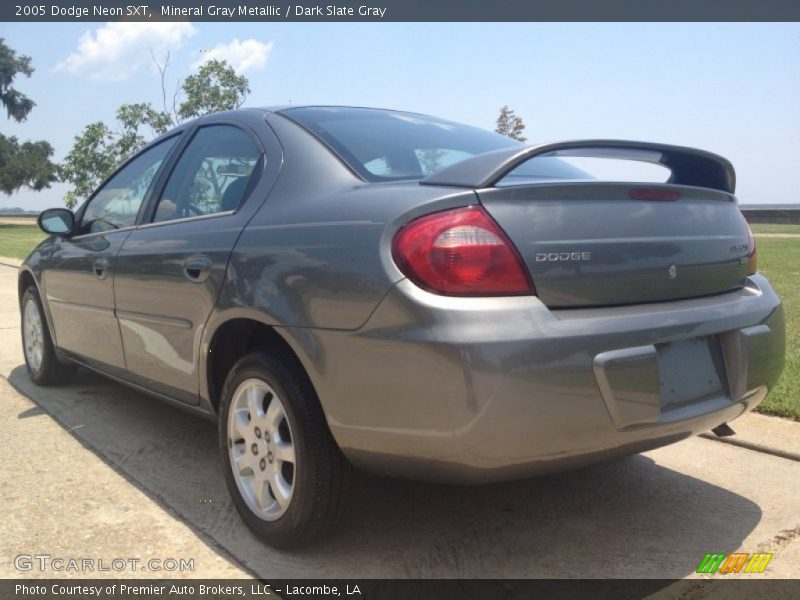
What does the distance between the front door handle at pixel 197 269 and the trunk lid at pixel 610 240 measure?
122 centimetres

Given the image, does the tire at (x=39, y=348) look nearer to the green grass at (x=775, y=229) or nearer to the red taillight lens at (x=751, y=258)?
the red taillight lens at (x=751, y=258)

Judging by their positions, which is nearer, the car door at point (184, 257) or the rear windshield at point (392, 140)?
the rear windshield at point (392, 140)

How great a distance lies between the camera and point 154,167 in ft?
12.3

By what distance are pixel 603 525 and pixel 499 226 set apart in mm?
1295

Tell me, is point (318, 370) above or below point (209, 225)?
below

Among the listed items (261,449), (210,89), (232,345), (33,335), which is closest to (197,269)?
(232,345)

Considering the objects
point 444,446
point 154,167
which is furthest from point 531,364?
point 154,167

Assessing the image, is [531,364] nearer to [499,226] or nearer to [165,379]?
[499,226]

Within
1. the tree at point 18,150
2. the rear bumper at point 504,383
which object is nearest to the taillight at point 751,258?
the rear bumper at point 504,383

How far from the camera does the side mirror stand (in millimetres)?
4227

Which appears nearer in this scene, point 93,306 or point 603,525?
point 603,525

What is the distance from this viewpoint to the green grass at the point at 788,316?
13.0 ft

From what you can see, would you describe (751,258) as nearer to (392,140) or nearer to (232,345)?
(392,140)

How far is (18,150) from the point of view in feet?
172
